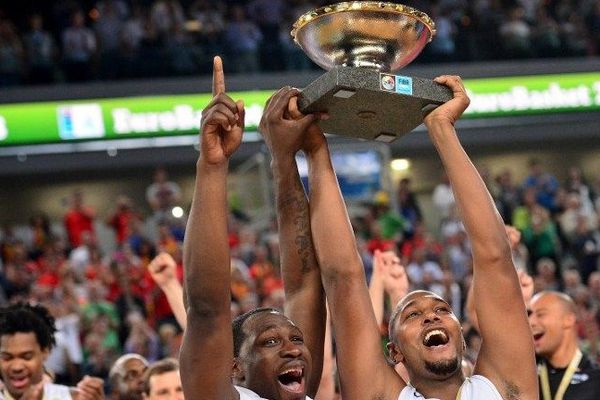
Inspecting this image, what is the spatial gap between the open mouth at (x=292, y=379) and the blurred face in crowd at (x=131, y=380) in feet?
6.97

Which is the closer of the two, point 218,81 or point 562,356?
point 218,81

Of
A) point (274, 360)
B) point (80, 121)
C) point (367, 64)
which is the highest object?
point (80, 121)

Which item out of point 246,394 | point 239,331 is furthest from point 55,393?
point 246,394

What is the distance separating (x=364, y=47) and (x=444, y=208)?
11.5m

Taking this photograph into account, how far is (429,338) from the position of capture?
4.04 meters

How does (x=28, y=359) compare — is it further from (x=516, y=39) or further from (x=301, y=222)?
(x=516, y=39)

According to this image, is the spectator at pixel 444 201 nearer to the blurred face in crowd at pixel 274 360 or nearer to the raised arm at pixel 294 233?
the raised arm at pixel 294 233

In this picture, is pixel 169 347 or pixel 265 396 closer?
pixel 265 396

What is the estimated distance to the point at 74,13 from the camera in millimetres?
17016

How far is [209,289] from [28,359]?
1.95 meters

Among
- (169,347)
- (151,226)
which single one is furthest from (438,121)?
(151,226)

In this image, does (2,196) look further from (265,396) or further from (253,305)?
(265,396)

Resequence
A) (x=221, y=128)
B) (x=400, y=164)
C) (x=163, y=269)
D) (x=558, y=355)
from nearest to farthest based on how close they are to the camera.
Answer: (x=221, y=128)
(x=163, y=269)
(x=558, y=355)
(x=400, y=164)

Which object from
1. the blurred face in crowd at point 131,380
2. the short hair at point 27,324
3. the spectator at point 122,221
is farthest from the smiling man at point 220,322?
the spectator at point 122,221
